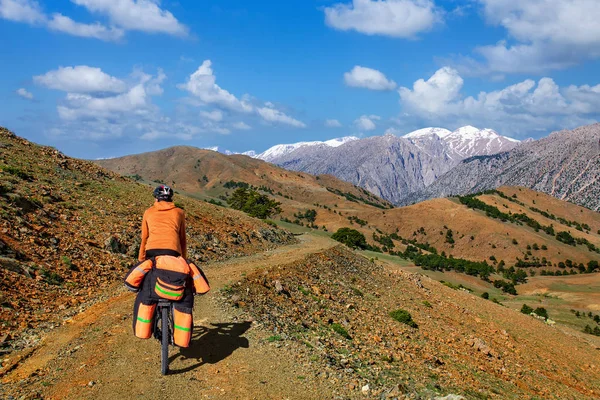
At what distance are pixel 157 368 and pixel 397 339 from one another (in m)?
9.68

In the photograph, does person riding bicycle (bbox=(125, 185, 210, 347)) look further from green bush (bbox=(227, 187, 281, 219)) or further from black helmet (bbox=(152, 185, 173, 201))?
green bush (bbox=(227, 187, 281, 219))

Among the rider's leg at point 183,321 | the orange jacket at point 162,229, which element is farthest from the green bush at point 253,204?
the rider's leg at point 183,321

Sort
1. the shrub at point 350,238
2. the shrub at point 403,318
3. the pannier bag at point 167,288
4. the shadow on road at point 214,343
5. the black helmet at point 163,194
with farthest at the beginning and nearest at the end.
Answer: the shrub at point 350,238 < the shrub at point 403,318 < the shadow on road at point 214,343 < the black helmet at point 163,194 < the pannier bag at point 167,288

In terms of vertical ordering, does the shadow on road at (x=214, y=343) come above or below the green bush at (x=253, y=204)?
below

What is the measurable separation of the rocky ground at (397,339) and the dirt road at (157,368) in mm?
786

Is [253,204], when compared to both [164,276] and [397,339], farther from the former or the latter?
[164,276]

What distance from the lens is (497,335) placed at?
2391 centimetres

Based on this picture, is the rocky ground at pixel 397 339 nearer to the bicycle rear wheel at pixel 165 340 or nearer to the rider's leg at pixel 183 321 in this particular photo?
the rider's leg at pixel 183 321

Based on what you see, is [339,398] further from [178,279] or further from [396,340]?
[396,340]

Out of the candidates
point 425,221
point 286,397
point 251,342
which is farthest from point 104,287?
point 425,221

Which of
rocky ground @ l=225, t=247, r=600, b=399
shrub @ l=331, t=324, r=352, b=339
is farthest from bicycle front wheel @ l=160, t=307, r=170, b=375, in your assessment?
shrub @ l=331, t=324, r=352, b=339

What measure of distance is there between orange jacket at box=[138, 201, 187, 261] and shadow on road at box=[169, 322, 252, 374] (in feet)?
7.95

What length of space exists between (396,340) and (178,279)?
10.1 meters

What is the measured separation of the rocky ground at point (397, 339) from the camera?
37.3 feet
